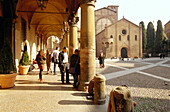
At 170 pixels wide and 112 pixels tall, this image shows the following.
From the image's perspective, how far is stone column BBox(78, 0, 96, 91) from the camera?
4.79 metres

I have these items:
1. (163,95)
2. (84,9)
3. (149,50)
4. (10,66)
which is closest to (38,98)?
(10,66)

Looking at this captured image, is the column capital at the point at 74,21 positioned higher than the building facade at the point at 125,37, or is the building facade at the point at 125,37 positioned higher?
the building facade at the point at 125,37

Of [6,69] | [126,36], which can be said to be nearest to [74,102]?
[6,69]

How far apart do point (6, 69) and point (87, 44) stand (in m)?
3.26

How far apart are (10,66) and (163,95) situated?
5888 millimetres

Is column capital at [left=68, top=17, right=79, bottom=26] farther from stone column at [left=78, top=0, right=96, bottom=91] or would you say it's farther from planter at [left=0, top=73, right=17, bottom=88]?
planter at [left=0, top=73, right=17, bottom=88]

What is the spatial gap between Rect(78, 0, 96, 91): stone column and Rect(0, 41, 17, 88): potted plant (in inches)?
106

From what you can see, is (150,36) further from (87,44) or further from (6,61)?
(6,61)

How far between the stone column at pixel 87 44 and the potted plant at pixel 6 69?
2.70 meters

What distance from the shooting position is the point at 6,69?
16.7 feet

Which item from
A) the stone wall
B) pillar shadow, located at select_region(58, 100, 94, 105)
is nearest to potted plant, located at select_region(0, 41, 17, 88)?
pillar shadow, located at select_region(58, 100, 94, 105)

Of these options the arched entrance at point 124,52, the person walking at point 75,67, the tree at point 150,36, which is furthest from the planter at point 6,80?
the tree at point 150,36

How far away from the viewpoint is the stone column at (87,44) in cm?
479

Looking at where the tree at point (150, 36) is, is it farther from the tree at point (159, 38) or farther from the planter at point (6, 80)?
the planter at point (6, 80)
